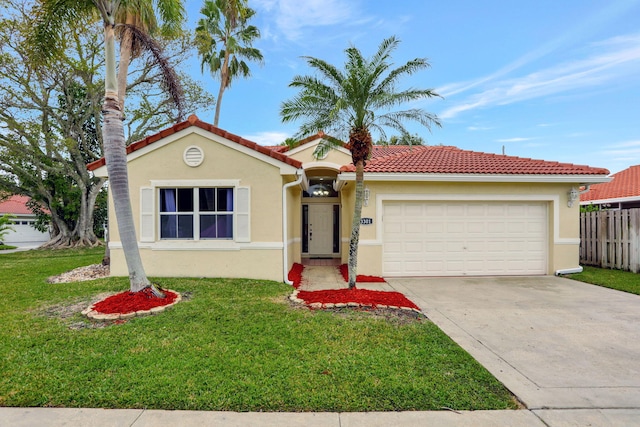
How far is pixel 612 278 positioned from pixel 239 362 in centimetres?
1099

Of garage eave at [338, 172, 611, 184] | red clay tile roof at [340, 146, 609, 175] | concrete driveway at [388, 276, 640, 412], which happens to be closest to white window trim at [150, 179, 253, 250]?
garage eave at [338, 172, 611, 184]

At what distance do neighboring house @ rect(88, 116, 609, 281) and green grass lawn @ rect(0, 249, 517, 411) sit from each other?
2809 millimetres

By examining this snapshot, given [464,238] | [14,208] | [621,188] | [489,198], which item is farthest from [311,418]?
[14,208]

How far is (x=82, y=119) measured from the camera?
65.8 feet

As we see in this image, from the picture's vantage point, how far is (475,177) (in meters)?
9.63

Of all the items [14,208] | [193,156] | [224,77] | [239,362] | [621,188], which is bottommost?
[239,362]

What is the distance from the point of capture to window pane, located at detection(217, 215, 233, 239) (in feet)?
29.6

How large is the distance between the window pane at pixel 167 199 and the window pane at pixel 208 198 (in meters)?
0.79

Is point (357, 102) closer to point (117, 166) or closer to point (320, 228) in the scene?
point (117, 166)

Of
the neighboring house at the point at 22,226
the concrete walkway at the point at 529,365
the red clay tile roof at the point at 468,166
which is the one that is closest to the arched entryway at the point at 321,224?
the red clay tile roof at the point at 468,166

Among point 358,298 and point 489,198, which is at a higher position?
point 489,198

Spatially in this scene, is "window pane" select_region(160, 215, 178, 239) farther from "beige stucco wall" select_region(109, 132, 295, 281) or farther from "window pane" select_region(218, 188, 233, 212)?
"window pane" select_region(218, 188, 233, 212)

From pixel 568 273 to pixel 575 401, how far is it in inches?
339

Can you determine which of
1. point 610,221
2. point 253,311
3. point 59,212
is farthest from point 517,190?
point 59,212
